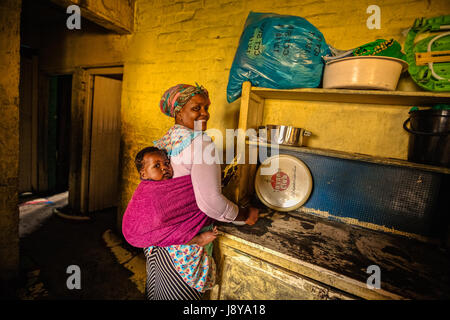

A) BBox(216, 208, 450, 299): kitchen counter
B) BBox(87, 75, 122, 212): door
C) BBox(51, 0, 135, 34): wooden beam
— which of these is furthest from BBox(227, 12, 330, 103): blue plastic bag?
BBox(87, 75, 122, 212): door

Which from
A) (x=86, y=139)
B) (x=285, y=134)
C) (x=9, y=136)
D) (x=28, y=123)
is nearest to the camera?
(x=285, y=134)

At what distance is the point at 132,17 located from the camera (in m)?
2.68

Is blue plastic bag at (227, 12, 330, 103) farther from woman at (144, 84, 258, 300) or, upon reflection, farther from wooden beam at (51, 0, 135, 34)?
wooden beam at (51, 0, 135, 34)

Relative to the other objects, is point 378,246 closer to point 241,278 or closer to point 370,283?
point 370,283

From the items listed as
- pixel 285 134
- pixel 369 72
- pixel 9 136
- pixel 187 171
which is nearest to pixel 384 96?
pixel 369 72

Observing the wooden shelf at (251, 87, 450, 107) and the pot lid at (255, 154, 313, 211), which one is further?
the pot lid at (255, 154, 313, 211)

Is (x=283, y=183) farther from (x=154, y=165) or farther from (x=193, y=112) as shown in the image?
(x=154, y=165)

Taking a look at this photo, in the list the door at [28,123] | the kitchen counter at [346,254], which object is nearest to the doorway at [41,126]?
the door at [28,123]

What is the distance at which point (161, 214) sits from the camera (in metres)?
1.14

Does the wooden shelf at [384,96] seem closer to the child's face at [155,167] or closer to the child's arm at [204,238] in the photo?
the child's face at [155,167]

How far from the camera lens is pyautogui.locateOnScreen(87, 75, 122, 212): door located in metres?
3.50

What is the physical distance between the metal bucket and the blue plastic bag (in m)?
0.69

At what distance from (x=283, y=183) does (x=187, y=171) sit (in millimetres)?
1031
